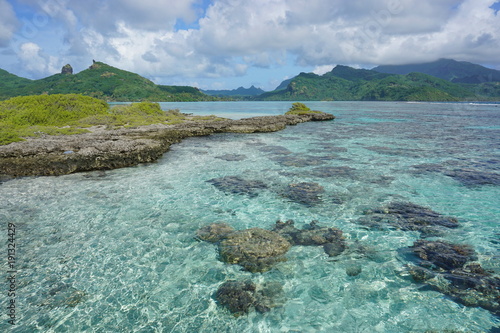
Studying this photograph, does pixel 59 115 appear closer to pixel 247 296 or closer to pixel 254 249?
pixel 254 249

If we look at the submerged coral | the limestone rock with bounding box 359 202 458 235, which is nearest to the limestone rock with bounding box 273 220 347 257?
the submerged coral

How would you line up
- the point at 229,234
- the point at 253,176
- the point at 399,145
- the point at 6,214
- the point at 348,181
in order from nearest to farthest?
1. the point at 229,234
2. the point at 6,214
3. the point at 348,181
4. the point at 253,176
5. the point at 399,145

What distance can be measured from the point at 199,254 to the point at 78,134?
35303 mm

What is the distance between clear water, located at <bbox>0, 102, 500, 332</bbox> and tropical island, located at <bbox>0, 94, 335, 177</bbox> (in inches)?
110

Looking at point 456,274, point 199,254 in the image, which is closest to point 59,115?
point 199,254

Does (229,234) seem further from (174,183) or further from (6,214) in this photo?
(6,214)

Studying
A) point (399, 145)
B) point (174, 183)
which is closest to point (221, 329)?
point (174, 183)

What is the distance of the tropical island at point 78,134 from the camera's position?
22.5m

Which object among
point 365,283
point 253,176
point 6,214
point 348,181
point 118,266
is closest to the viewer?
point 365,283

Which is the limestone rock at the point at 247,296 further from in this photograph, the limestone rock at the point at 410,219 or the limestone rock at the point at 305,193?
the limestone rock at the point at 305,193

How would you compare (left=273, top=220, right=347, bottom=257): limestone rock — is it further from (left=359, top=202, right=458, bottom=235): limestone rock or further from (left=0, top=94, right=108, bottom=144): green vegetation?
(left=0, top=94, right=108, bottom=144): green vegetation

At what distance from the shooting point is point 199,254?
1054 cm

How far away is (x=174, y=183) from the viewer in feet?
62.9

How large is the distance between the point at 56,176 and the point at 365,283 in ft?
78.9
